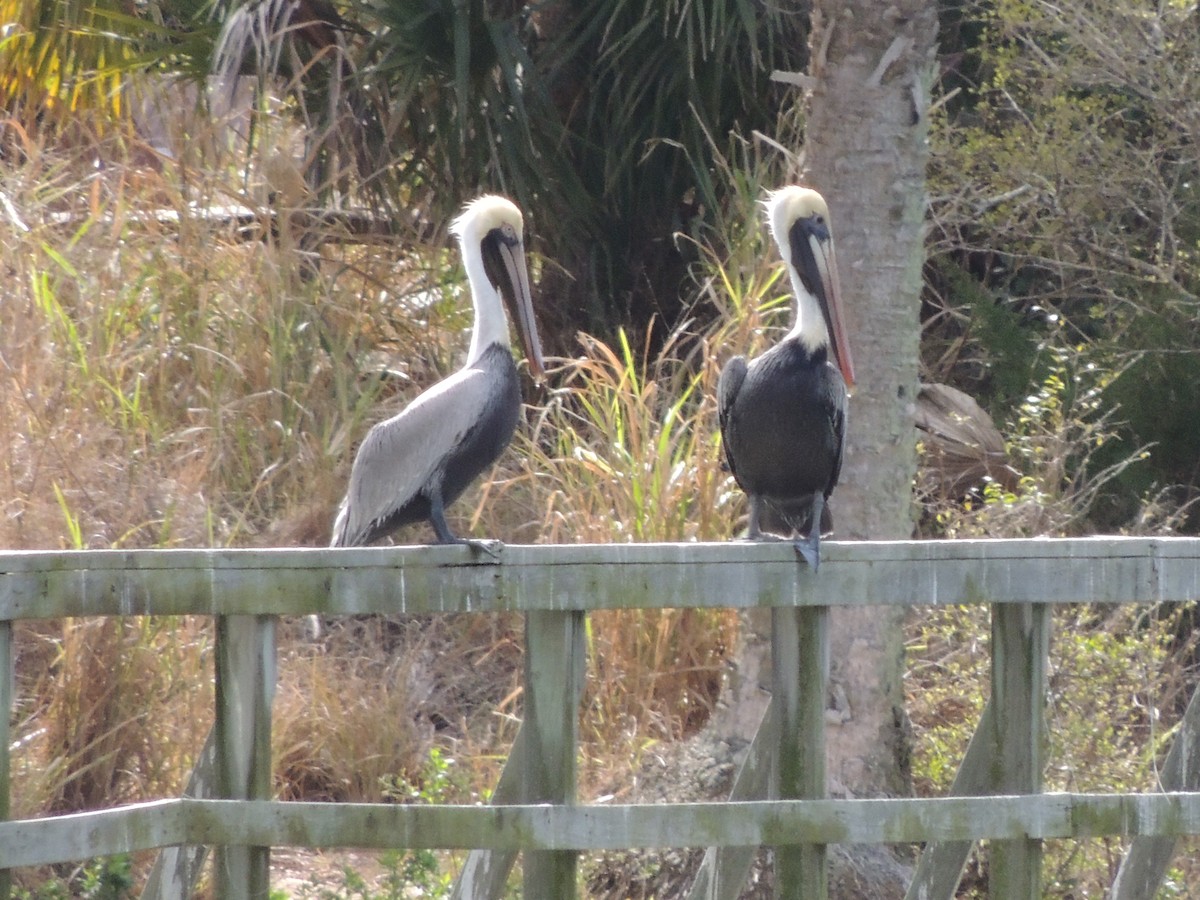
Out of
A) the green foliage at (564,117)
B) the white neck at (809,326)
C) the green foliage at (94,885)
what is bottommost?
the green foliage at (94,885)

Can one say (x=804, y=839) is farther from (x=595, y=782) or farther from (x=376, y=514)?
(x=595, y=782)

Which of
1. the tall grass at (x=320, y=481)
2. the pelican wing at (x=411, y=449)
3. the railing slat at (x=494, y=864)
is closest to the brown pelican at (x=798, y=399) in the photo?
the pelican wing at (x=411, y=449)

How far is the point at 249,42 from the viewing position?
787 cm

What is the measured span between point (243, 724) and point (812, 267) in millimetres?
2087

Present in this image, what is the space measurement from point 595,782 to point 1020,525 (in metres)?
1.76

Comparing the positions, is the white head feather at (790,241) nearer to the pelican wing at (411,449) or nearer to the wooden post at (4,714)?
the pelican wing at (411,449)

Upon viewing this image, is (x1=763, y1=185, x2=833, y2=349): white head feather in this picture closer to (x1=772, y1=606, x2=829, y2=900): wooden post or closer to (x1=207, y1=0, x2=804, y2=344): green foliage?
(x1=772, y1=606, x2=829, y2=900): wooden post

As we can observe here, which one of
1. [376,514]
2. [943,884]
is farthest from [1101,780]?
[376,514]

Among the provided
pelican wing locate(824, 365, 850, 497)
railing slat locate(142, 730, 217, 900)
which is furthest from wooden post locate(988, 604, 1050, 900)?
railing slat locate(142, 730, 217, 900)

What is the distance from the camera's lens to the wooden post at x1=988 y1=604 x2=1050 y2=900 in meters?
3.27

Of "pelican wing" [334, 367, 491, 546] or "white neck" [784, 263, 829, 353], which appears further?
"white neck" [784, 263, 829, 353]

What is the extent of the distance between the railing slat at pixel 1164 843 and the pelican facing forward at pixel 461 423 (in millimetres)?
1793

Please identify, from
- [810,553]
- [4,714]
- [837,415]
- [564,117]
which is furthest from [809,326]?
[564,117]

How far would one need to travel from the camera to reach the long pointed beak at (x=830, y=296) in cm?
430
